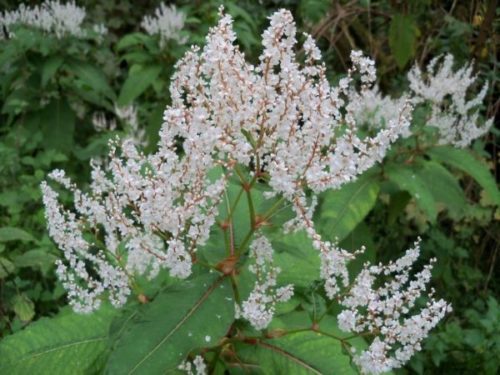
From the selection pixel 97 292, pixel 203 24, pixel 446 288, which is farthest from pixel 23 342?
pixel 203 24

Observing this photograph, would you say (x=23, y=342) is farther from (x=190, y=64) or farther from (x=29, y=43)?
(x=29, y=43)

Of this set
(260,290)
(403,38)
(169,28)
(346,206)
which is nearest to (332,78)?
(403,38)

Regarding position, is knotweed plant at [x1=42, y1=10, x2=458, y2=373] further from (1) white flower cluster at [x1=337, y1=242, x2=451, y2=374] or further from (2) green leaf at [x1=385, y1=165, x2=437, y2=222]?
(2) green leaf at [x1=385, y1=165, x2=437, y2=222]

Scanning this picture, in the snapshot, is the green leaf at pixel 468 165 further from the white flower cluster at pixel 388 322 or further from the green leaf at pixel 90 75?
the green leaf at pixel 90 75

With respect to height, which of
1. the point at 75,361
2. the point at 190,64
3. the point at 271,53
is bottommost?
the point at 75,361

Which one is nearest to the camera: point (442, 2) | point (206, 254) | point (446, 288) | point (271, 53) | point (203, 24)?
point (271, 53)

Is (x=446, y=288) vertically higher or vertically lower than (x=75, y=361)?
higher
